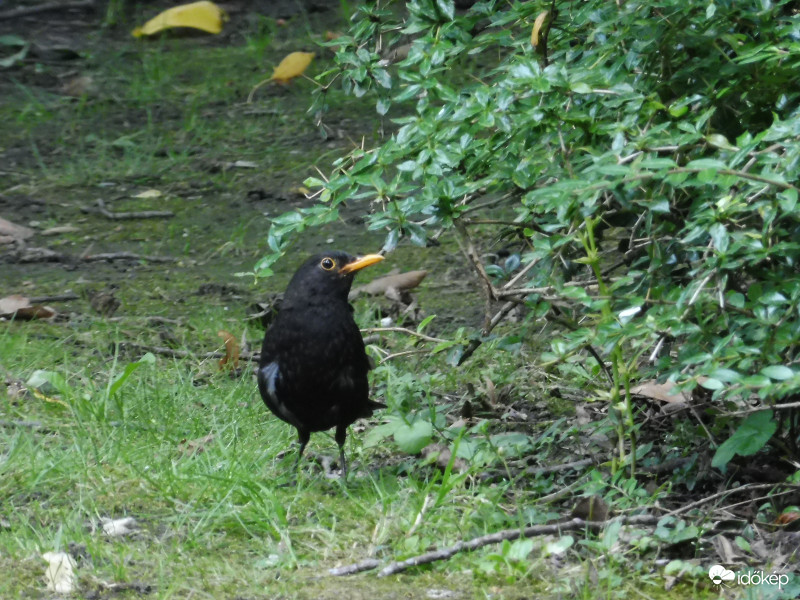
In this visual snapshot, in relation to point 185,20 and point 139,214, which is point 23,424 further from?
point 185,20

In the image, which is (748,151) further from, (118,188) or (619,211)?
(118,188)

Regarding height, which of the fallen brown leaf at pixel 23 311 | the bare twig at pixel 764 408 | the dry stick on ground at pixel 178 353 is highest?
the bare twig at pixel 764 408

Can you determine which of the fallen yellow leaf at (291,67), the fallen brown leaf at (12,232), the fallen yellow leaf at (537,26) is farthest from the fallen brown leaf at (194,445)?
the fallen yellow leaf at (291,67)

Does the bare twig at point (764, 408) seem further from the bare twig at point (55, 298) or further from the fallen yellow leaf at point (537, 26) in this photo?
the bare twig at point (55, 298)

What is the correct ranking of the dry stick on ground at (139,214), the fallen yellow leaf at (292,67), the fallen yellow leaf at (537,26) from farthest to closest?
the fallen yellow leaf at (292,67) < the dry stick on ground at (139,214) < the fallen yellow leaf at (537,26)

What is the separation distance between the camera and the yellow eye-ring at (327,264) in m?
4.32

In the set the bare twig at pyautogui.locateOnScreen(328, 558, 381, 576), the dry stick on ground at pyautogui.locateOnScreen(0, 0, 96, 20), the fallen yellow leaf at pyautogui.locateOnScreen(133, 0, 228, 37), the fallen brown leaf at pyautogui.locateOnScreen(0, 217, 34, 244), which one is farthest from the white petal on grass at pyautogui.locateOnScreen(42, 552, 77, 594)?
the dry stick on ground at pyautogui.locateOnScreen(0, 0, 96, 20)

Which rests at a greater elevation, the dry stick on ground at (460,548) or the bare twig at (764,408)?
the bare twig at (764,408)

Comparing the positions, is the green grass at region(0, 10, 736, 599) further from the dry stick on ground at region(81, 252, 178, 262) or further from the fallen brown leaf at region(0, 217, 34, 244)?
the fallen brown leaf at region(0, 217, 34, 244)

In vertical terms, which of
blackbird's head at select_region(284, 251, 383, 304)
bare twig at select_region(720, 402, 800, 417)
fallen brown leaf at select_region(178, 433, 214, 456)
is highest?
bare twig at select_region(720, 402, 800, 417)

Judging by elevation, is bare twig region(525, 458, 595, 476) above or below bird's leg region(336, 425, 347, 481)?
above

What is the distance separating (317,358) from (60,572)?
1154mm

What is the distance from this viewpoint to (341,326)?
4.18 metres

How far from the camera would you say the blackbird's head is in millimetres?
4270
